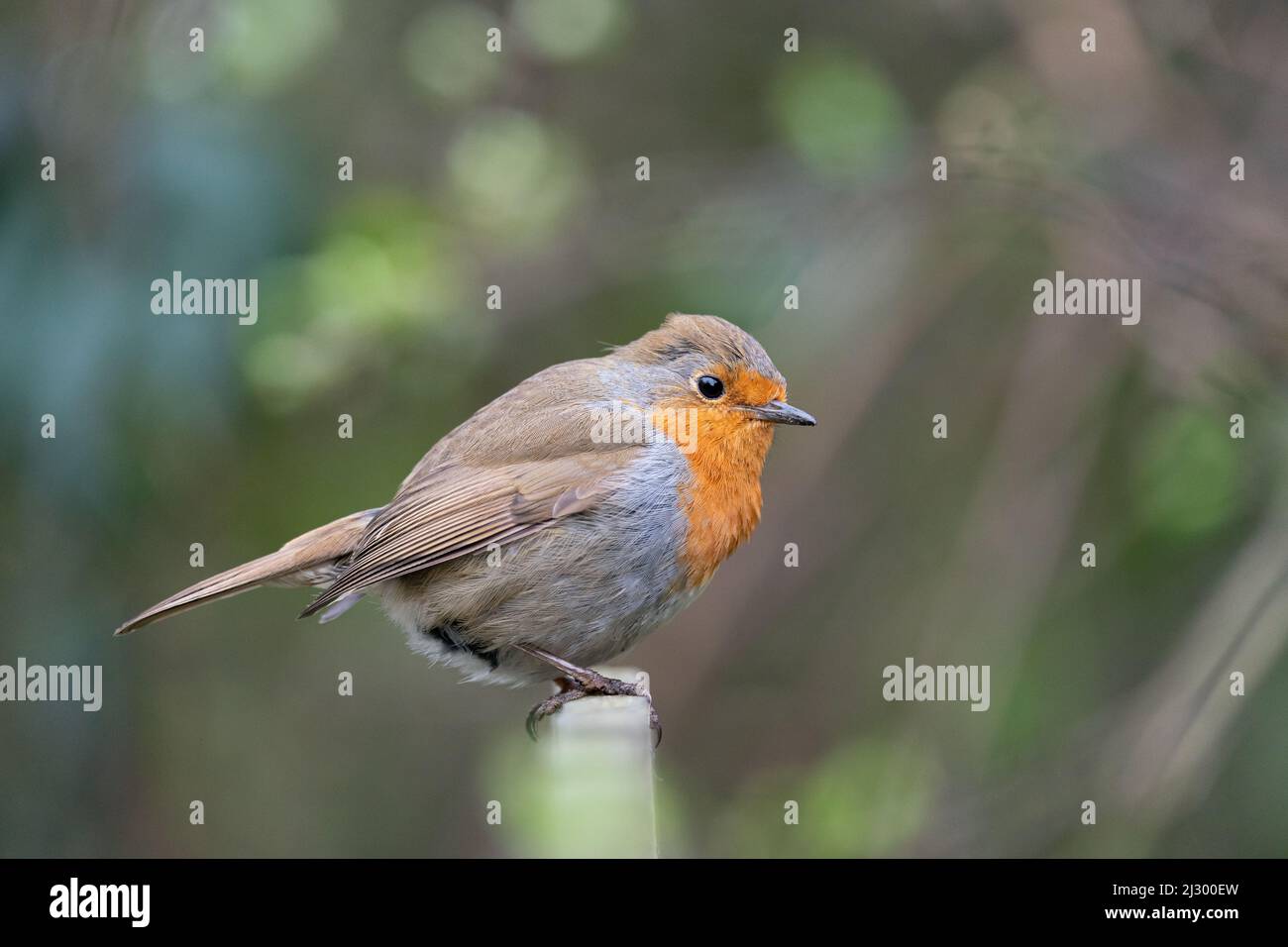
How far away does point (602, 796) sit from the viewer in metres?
2.83

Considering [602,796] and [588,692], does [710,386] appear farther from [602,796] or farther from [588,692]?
[602,796]

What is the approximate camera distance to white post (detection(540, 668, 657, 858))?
2816 millimetres

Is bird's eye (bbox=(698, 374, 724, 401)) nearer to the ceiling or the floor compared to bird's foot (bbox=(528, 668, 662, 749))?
nearer to the ceiling

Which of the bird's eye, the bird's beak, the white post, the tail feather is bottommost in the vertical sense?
the white post

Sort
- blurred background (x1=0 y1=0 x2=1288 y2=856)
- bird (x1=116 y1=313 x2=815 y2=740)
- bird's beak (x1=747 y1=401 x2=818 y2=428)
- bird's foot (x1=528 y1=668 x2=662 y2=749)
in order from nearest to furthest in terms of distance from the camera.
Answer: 1. bird's foot (x1=528 y1=668 x2=662 y2=749)
2. bird (x1=116 y1=313 x2=815 y2=740)
3. bird's beak (x1=747 y1=401 x2=818 y2=428)
4. blurred background (x1=0 y1=0 x2=1288 y2=856)

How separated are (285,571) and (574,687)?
0.98m

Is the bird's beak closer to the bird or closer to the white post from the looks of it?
the bird

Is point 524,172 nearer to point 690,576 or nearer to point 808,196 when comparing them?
point 808,196

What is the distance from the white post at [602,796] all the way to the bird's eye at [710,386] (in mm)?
1797

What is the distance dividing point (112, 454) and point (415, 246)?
1.30 metres

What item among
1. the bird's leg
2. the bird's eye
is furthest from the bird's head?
the bird's leg

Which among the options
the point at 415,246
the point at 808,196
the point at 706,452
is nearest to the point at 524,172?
the point at 415,246

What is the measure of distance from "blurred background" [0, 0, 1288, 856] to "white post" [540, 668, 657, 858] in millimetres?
1523

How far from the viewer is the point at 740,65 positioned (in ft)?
23.5
